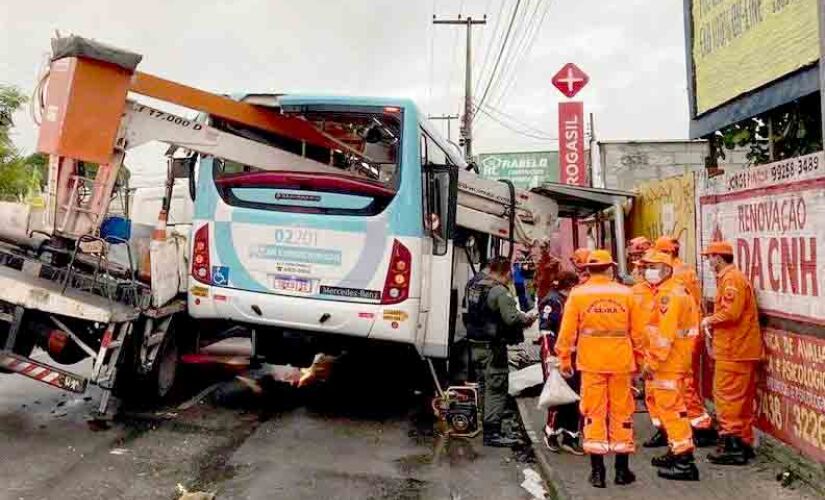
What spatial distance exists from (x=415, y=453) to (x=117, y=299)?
2.94 metres

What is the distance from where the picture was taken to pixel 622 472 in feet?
18.3

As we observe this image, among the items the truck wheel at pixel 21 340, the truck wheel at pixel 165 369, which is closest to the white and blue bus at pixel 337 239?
the truck wheel at pixel 165 369

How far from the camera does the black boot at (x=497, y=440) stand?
6967 mm

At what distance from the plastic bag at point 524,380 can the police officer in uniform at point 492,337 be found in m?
1.97

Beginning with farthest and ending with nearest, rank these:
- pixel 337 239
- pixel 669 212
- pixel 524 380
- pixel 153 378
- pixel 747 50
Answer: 1. pixel 524 380
2. pixel 669 212
3. pixel 153 378
4. pixel 337 239
5. pixel 747 50

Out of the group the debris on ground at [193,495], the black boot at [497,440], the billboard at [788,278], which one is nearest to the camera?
the debris on ground at [193,495]

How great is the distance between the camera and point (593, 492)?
5.42 metres

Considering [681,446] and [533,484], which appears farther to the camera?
[533,484]

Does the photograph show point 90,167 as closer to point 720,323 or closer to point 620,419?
point 620,419

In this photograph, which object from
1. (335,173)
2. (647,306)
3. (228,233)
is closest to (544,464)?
(647,306)

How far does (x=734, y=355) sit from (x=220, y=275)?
461 cm

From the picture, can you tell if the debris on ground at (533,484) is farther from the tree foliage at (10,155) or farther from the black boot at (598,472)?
the tree foliage at (10,155)

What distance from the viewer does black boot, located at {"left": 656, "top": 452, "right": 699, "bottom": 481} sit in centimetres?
558

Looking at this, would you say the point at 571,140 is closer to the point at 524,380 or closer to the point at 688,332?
the point at 524,380
